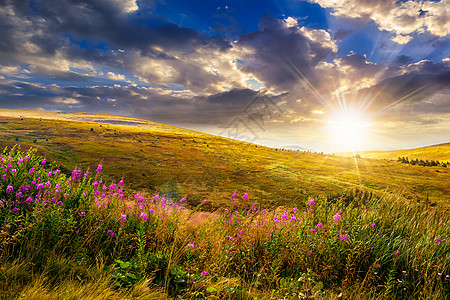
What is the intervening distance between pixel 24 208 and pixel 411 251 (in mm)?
7358

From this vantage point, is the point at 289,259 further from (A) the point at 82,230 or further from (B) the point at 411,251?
(A) the point at 82,230

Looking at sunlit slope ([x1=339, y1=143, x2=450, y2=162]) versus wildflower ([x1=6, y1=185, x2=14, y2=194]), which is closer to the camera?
wildflower ([x1=6, y1=185, x2=14, y2=194])

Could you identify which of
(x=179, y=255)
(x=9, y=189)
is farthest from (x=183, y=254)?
(x=9, y=189)

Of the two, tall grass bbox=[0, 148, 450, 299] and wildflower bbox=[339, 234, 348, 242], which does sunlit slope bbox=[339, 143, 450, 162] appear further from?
wildflower bbox=[339, 234, 348, 242]

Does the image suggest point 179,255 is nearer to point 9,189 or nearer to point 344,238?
point 344,238

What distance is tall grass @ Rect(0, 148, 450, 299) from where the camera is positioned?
3006 mm

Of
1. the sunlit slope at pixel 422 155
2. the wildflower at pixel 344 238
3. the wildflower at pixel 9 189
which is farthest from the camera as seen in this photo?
the sunlit slope at pixel 422 155

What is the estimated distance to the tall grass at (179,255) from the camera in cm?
301

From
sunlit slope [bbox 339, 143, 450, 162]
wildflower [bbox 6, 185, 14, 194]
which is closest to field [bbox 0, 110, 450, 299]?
wildflower [bbox 6, 185, 14, 194]

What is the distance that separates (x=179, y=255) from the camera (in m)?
3.74

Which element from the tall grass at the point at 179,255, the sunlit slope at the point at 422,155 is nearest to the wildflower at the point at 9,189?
the tall grass at the point at 179,255

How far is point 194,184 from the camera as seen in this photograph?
72.2ft

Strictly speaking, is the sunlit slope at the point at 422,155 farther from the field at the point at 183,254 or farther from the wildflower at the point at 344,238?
the wildflower at the point at 344,238

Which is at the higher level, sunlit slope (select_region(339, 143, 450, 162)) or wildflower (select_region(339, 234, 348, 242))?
sunlit slope (select_region(339, 143, 450, 162))
